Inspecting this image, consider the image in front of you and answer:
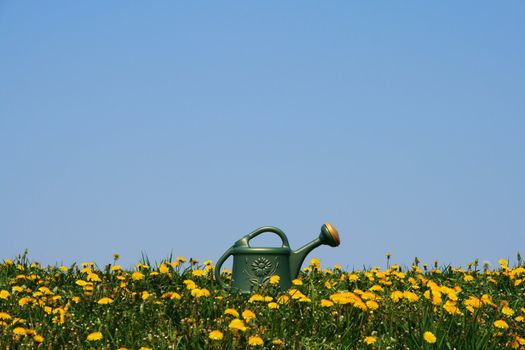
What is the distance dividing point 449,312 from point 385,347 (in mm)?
855

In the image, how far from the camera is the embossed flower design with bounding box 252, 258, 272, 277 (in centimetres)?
627

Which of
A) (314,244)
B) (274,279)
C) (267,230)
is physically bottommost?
(274,279)

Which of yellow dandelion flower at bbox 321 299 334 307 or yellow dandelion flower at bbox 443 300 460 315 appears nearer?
yellow dandelion flower at bbox 443 300 460 315

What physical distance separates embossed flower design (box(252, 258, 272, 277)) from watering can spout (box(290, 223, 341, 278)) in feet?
0.99

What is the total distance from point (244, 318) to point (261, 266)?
127 cm

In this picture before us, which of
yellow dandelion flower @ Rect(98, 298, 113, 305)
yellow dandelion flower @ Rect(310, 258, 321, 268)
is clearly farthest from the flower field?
yellow dandelion flower @ Rect(310, 258, 321, 268)

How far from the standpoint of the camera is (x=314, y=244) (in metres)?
6.61

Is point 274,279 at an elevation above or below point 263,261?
below

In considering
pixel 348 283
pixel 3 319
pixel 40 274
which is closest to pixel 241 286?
pixel 348 283

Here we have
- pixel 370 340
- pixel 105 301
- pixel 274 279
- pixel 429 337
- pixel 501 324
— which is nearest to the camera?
pixel 429 337

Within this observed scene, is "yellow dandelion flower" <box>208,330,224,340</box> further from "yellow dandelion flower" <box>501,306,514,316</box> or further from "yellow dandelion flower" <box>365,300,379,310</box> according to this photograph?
"yellow dandelion flower" <box>501,306,514,316</box>

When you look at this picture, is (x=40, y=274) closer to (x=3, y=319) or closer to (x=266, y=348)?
(x=3, y=319)

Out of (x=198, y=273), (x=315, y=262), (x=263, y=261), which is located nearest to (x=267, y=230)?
(x=263, y=261)

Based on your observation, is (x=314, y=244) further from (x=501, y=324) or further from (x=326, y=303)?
(x=501, y=324)
